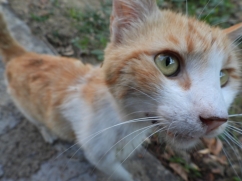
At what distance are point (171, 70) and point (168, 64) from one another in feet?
0.11

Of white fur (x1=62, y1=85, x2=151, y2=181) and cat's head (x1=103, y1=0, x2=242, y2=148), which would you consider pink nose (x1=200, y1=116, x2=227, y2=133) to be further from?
white fur (x1=62, y1=85, x2=151, y2=181)

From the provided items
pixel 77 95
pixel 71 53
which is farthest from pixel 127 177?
pixel 71 53

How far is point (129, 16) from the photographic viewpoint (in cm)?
148

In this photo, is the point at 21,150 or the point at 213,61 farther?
the point at 21,150

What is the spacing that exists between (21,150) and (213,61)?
1.78 meters

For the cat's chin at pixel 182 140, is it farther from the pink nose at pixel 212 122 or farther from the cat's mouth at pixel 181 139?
the pink nose at pixel 212 122

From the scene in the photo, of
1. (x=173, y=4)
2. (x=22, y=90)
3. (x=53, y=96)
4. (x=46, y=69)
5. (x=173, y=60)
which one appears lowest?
(x=22, y=90)

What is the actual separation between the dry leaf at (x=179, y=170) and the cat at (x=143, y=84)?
1.60 ft

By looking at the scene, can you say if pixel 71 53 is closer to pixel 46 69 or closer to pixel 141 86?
pixel 46 69

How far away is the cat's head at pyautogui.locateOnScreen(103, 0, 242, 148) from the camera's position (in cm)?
115

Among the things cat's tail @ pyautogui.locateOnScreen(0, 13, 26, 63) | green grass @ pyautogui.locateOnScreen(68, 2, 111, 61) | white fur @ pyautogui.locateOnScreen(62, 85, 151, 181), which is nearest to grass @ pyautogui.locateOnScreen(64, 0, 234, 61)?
green grass @ pyautogui.locateOnScreen(68, 2, 111, 61)

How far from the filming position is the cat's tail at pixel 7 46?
227 cm

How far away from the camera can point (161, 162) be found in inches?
93.1

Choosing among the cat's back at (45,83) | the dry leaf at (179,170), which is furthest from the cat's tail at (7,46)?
the dry leaf at (179,170)
